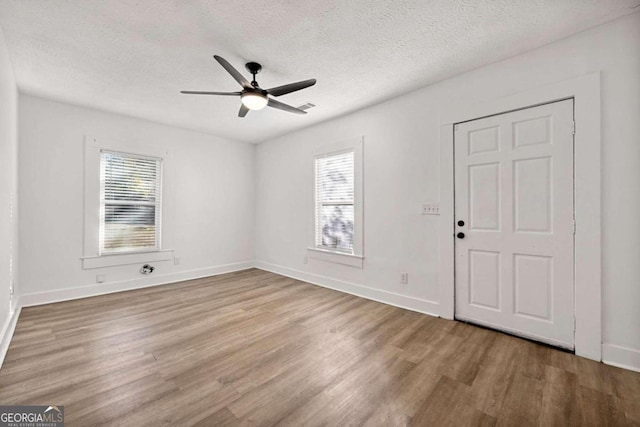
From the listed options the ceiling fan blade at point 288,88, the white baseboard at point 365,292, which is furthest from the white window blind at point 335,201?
the ceiling fan blade at point 288,88

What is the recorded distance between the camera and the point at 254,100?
2559 mm

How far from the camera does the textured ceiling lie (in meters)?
1.97

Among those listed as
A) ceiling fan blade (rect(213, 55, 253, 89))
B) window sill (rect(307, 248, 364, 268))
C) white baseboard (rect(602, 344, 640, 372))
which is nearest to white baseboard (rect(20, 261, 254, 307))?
window sill (rect(307, 248, 364, 268))

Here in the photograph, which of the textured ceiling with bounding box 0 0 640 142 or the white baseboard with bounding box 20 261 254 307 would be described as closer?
the textured ceiling with bounding box 0 0 640 142

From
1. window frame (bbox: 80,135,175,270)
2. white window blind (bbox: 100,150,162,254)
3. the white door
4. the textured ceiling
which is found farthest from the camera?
white window blind (bbox: 100,150,162,254)

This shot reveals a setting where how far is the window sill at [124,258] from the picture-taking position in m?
3.81

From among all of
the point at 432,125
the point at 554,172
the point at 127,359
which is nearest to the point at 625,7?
the point at 554,172

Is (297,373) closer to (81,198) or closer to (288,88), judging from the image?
(288,88)

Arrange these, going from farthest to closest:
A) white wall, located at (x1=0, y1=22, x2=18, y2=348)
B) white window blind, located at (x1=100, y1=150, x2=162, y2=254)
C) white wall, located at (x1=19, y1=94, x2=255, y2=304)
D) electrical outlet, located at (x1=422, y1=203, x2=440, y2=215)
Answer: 1. white window blind, located at (x1=100, y1=150, x2=162, y2=254)
2. white wall, located at (x1=19, y1=94, x2=255, y2=304)
3. electrical outlet, located at (x1=422, y1=203, x2=440, y2=215)
4. white wall, located at (x1=0, y1=22, x2=18, y2=348)

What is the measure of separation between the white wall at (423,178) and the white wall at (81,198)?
29.0 inches

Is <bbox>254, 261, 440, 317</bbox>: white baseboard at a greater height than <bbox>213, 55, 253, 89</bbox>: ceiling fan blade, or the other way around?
<bbox>213, 55, 253, 89</bbox>: ceiling fan blade

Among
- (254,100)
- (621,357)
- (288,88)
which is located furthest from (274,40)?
(621,357)

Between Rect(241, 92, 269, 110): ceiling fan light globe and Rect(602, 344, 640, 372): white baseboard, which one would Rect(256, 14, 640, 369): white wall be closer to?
Rect(602, 344, 640, 372): white baseboard

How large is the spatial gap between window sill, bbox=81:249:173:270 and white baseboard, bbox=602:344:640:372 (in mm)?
5417
